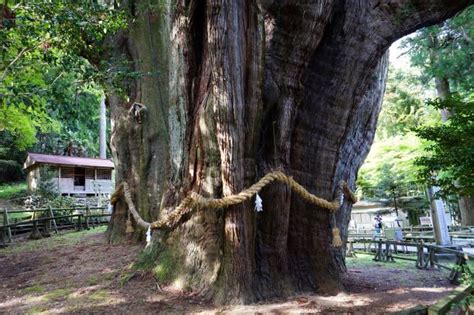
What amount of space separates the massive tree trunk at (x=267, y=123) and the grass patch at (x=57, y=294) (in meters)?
1.33

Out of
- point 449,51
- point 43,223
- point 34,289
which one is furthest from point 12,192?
point 449,51

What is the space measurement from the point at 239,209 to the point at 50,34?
4.25 m

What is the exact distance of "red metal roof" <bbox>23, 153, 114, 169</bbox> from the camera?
76.0ft

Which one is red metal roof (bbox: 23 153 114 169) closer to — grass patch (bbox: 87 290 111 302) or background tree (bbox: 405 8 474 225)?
background tree (bbox: 405 8 474 225)

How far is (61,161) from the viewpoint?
2409cm

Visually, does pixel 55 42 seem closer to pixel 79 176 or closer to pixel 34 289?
pixel 34 289

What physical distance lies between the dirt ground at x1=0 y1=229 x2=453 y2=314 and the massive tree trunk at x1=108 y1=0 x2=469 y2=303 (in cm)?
33

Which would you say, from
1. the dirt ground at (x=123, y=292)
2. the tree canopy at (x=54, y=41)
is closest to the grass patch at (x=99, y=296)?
the dirt ground at (x=123, y=292)

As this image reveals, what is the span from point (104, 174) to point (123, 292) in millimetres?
24137

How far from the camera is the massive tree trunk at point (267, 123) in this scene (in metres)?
4.38

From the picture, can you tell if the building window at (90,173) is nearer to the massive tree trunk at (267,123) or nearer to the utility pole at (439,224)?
the utility pole at (439,224)

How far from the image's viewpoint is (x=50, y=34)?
5.88 metres

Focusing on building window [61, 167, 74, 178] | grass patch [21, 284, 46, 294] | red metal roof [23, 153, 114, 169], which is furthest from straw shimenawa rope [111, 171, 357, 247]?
building window [61, 167, 74, 178]

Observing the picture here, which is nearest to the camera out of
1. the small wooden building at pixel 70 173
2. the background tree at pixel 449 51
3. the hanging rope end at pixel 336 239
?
the hanging rope end at pixel 336 239
